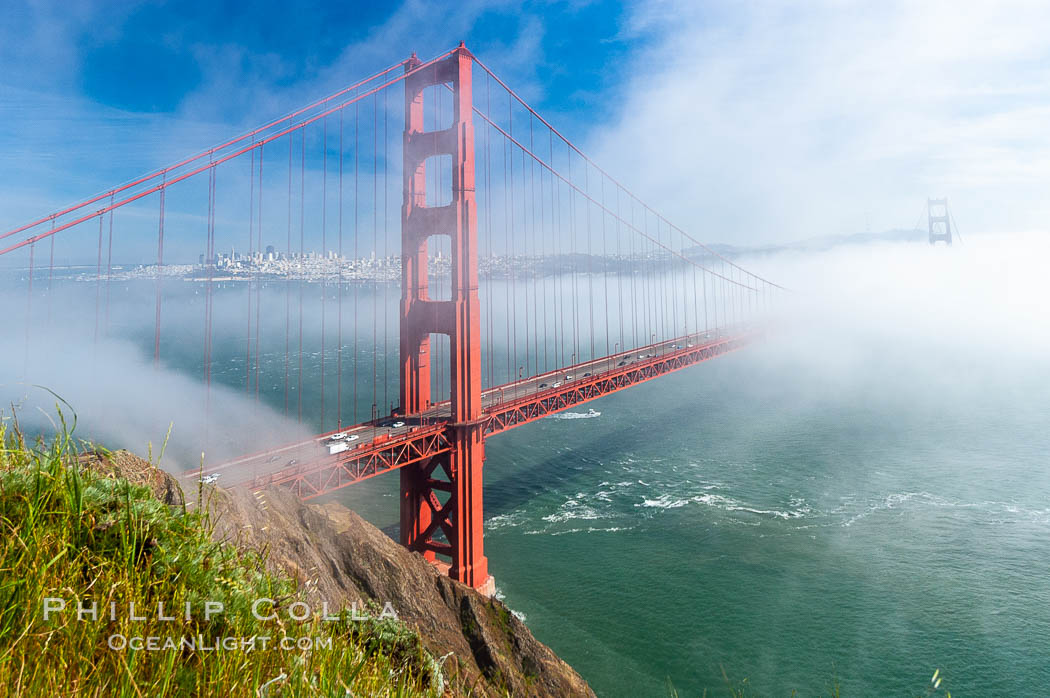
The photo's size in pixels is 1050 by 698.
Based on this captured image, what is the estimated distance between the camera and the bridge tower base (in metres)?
22.6

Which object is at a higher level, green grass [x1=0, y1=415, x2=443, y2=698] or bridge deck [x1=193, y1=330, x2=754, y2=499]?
green grass [x1=0, y1=415, x2=443, y2=698]

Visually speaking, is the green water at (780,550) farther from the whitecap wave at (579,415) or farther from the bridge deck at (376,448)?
the bridge deck at (376,448)

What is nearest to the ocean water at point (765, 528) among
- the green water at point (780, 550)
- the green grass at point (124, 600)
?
the green water at point (780, 550)

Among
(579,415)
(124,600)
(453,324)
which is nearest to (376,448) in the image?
(453,324)

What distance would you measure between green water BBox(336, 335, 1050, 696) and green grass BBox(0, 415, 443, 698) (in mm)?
11401

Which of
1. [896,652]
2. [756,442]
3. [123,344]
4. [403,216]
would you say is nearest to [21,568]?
[403,216]

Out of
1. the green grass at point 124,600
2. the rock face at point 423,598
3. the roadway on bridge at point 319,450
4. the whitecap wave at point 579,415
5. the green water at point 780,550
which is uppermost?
the green grass at point 124,600

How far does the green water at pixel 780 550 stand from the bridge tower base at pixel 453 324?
13.0 feet

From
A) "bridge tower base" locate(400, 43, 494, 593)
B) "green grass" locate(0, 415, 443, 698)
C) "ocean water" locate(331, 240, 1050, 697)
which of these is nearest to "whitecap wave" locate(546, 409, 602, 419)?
"ocean water" locate(331, 240, 1050, 697)

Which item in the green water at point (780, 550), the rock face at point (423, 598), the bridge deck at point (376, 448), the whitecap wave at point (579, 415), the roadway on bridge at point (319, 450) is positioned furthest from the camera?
the whitecap wave at point (579, 415)

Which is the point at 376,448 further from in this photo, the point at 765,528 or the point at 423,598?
the point at 765,528

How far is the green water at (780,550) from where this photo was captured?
20.2 metres

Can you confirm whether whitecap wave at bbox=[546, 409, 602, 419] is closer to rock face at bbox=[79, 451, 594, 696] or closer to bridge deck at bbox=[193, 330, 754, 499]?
bridge deck at bbox=[193, 330, 754, 499]

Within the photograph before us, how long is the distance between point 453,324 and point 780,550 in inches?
754
